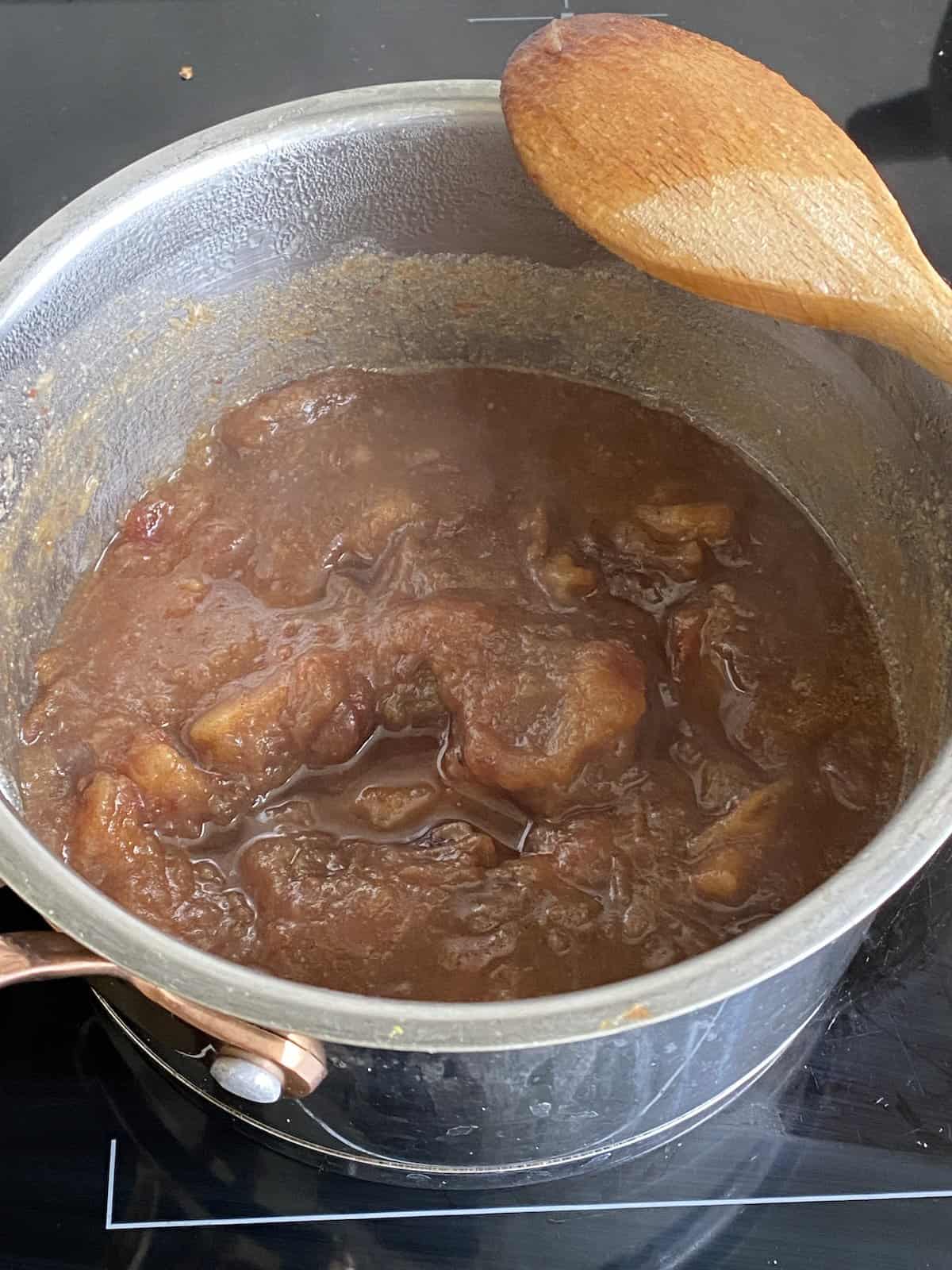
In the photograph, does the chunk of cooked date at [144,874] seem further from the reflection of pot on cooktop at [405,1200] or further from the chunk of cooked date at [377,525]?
the chunk of cooked date at [377,525]

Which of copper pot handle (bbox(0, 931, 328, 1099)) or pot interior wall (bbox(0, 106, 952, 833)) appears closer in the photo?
copper pot handle (bbox(0, 931, 328, 1099))

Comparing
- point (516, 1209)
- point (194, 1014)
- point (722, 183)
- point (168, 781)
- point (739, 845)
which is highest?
point (722, 183)

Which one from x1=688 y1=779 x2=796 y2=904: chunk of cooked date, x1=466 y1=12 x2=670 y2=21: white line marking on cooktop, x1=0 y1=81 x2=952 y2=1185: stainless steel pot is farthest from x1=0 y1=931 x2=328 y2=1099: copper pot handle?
x1=466 y1=12 x2=670 y2=21: white line marking on cooktop

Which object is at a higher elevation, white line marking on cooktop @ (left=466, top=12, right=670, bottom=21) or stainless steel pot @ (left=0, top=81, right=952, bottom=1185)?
white line marking on cooktop @ (left=466, top=12, right=670, bottom=21)

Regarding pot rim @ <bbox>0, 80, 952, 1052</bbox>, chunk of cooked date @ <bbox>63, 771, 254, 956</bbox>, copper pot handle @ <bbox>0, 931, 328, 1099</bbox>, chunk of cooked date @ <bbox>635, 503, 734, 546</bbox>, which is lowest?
chunk of cooked date @ <bbox>63, 771, 254, 956</bbox>

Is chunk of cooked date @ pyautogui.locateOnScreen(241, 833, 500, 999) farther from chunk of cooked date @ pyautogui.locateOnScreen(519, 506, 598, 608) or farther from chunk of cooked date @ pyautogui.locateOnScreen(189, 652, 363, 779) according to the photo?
chunk of cooked date @ pyautogui.locateOnScreen(519, 506, 598, 608)

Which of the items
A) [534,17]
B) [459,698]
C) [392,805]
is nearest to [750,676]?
[459,698]

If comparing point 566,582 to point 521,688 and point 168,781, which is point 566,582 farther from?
point 168,781

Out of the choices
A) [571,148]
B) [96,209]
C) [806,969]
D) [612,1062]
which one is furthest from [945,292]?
[96,209]

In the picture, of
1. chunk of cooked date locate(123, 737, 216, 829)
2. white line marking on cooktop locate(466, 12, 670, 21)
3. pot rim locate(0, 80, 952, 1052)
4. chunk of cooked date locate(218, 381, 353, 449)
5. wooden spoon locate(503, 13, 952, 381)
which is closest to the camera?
pot rim locate(0, 80, 952, 1052)
